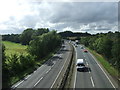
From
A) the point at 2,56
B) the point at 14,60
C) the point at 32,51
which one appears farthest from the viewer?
the point at 32,51

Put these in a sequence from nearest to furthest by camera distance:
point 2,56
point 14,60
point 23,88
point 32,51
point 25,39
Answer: point 23,88, point 2,56, point 14,60, point 32,51, point 25,39

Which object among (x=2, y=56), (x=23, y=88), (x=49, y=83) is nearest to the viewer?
(x=23, y=88)

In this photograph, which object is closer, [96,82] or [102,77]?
[96,82]

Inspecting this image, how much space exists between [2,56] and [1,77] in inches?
164

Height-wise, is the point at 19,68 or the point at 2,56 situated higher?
the point at 2,56

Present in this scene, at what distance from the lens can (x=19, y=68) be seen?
42938mm

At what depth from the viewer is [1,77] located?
34062mm

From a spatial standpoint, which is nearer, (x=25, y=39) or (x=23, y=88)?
(x=23, y=88)

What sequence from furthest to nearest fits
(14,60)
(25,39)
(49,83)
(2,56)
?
1. (25,39)
2. (14,60)
3. (2,56)
4. (49,83)

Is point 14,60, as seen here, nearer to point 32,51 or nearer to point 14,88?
point 14,88

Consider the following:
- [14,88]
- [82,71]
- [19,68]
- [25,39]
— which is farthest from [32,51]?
[25,39]

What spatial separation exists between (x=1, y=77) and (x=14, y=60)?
766cm

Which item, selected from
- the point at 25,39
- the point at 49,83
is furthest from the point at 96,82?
the point at 25,39

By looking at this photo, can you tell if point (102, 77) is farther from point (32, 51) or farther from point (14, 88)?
point (32, 51)
